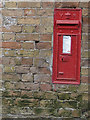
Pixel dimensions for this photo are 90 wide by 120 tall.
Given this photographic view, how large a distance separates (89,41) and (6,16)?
1288 millimetres

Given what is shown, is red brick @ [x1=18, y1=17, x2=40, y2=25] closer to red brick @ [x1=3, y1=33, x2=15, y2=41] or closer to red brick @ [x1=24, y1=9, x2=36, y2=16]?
red brick @ [x1=24, y1=9, x2=36, y2=16]

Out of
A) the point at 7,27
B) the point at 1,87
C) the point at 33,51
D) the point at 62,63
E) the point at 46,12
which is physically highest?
the point at 46,12

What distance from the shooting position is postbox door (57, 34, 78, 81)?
263cm

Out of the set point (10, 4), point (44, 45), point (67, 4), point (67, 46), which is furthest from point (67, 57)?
point (10, 4)

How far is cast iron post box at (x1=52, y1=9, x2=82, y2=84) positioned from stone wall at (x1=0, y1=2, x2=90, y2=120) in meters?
0.07

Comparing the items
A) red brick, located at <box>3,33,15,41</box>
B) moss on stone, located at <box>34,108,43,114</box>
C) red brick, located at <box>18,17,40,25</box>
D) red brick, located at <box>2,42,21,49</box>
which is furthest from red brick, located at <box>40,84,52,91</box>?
red brick, located at <box>18,17,40,25</box>

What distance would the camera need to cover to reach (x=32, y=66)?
2.74 metres

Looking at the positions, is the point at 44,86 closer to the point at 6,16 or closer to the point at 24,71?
the point at 24,71

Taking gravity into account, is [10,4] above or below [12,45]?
above

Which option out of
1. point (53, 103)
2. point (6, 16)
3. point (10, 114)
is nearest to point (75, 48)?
point (53, 103)

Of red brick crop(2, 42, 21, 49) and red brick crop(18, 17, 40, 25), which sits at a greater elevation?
red brick crop(18, 17, 40, 25)

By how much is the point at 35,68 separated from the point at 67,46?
582 mm

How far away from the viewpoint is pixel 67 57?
2.66 meters

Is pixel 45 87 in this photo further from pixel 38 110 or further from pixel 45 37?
pixel 45 37
